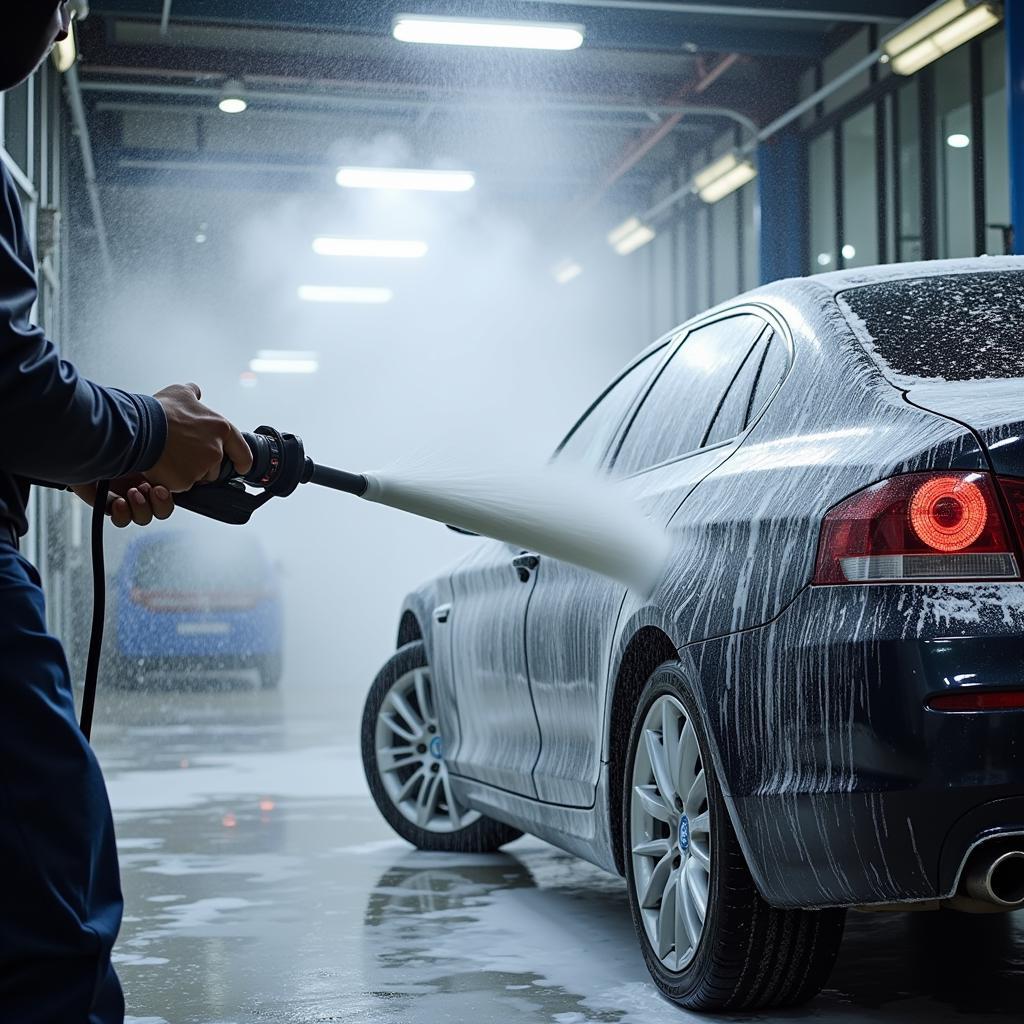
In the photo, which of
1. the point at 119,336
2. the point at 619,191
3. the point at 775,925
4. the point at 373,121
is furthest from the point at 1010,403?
the point at 119,336

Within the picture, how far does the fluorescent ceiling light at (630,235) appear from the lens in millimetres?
21272

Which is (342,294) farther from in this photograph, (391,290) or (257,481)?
(257,481)

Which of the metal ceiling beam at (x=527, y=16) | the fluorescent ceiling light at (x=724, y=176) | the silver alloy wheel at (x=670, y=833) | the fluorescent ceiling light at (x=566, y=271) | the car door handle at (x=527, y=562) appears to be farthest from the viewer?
the fluorescent ceiling light at (x=566, y=271)

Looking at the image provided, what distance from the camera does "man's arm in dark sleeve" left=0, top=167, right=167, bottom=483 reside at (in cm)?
184

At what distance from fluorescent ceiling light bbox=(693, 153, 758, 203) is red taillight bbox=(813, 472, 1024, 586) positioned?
15005mm

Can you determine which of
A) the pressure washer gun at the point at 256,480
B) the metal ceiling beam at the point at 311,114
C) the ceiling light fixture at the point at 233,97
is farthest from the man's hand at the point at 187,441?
the metal ceiling beam at the point at 311,114

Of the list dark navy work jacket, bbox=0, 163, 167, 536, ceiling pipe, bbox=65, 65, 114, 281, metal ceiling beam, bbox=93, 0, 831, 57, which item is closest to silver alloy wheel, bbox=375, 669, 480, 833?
dark navy work jacket, bbox=0, 163, 167, 536

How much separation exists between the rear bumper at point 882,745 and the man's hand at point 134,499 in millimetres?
1149

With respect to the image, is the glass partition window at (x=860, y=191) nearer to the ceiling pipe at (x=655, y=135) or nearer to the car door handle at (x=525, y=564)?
the ceiling pipe at (x=655, y=135)

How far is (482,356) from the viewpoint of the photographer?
2403 centimetres

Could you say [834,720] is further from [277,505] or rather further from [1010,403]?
[277,505]

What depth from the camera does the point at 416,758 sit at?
20.6 feet

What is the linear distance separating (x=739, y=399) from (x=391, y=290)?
2243 centimetres

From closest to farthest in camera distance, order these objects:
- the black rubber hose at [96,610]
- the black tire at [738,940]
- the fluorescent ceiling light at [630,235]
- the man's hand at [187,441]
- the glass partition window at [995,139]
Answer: the man's hand at [187,441] < the black rubber hose at [96,610] < the black tire at [738,940] < the glass partition window at [995,139] < the fluorescent ceiling light at [630,235]
